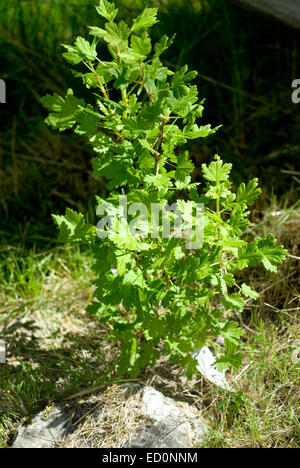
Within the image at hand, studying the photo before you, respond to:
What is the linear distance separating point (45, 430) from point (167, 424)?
417 mm

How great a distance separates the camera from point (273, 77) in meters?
2.79

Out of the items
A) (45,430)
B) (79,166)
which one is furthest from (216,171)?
(79,166)

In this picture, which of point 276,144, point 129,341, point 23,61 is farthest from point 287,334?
point 23,61

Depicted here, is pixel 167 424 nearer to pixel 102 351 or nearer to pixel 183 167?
pixel 102 351

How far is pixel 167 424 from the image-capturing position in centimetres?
162

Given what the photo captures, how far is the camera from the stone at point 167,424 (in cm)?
158

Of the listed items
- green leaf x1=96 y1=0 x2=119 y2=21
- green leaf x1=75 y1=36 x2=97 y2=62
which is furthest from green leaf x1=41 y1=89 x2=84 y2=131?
green leaf x1=96 y1=0 x2=119 y2=21

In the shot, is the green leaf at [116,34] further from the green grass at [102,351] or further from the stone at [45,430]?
the stone at [45,430]

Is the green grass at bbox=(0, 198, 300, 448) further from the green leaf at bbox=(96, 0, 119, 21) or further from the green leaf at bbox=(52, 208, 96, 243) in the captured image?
the green leaf at bbox=(96, 0, 119, 21)

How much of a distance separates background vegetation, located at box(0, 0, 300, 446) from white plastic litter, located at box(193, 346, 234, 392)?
46 mm

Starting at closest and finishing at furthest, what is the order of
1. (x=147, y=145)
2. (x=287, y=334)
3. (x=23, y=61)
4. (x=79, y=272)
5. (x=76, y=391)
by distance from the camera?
(x=147, y=145) → (x=76, y=391) → (x=287, y=334) → (x=79, y=272) → (x=23, y=61)

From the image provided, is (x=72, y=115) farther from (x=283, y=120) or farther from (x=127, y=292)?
(x=283, y=120)

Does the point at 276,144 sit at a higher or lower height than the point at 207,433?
higher

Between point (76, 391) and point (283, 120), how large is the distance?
5.96 ft
